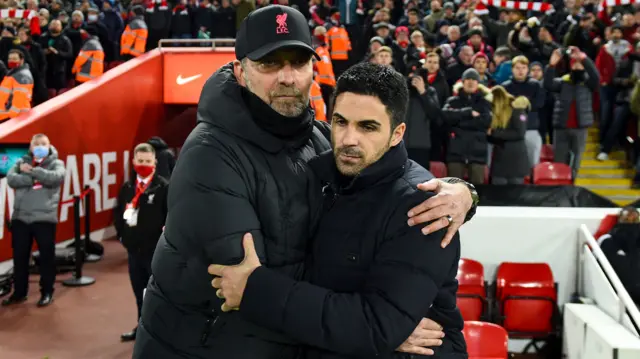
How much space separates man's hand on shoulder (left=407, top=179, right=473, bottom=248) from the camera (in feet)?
6.13

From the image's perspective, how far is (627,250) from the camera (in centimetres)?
653

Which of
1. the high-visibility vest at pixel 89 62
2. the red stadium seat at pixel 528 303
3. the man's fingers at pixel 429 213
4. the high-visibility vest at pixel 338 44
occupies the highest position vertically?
the high-visibility vest at pixel 338 44

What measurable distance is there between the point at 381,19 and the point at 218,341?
1054 cm

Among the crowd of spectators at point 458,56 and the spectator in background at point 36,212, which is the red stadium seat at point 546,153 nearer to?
the crowd of spectators at point 458,56

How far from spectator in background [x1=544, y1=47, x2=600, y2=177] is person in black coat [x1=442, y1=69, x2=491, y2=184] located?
5.21 ft

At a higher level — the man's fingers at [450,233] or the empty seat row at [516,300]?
the man's fingers at [450,233]

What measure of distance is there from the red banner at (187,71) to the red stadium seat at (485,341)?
7870mm

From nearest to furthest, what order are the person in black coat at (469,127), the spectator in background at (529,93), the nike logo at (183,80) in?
the person in black coat at (469,127) < the spectator in background at (529,93) < the nike logo at (183,80)

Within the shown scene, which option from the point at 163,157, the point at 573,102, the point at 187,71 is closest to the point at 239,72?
the point at 163,157

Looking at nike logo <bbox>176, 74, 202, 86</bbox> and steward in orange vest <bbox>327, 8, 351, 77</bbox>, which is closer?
steward in orange vest <bbox>327, 8, 351, 77</bbox>

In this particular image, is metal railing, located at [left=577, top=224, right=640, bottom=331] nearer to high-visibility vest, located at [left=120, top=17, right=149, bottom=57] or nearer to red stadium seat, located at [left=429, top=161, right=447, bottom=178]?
red stadium seat, located at [left=429, top=161, right=447, bottom=178]

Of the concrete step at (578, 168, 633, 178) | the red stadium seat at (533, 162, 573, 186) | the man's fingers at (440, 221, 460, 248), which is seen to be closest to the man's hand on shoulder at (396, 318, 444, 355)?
the man's fingers at (440, 221, 460, 248)

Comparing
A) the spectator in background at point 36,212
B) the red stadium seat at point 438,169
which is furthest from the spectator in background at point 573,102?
the spectator in background at point 36,212

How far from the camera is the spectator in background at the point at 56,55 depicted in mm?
12969
